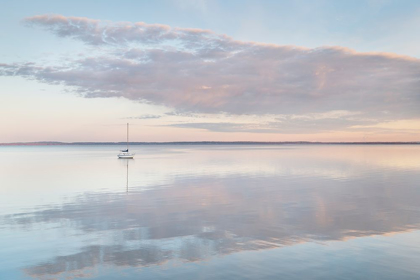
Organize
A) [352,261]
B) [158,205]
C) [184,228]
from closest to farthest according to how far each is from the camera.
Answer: [352,261], [184,228], [158,205]

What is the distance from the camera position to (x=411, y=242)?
53.8 feet

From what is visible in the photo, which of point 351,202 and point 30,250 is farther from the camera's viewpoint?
point 351,202

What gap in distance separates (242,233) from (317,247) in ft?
13.1

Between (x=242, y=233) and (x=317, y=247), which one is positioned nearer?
(x=317, y=247)

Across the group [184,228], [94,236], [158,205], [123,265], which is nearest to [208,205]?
[158,205]

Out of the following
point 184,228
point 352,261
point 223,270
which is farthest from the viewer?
point 184,228

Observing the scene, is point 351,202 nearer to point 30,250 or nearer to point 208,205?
point 208,205

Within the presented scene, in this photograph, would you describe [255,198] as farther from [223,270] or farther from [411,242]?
[223,270]

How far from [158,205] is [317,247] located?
13.9 metres

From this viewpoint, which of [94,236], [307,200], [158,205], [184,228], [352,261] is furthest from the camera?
[307,200]

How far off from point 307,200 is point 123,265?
18960mm

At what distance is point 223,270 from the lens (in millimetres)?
12883

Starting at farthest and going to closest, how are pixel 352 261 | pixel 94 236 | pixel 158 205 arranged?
pixel 158 205 < pixel 94 236 < pixel 352 261

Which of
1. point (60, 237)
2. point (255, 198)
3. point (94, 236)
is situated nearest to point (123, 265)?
point (94, 236)
